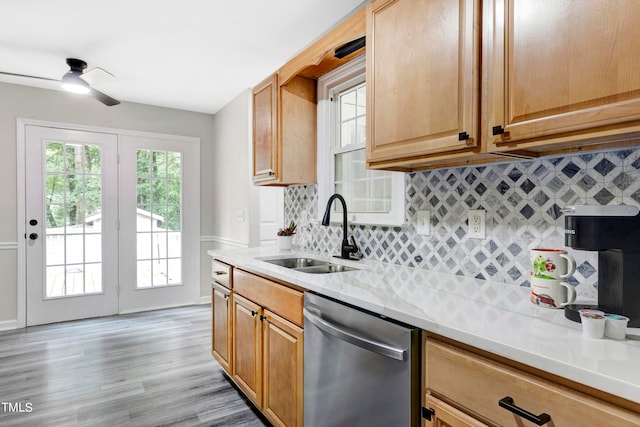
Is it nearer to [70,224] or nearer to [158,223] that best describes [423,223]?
[158,223]

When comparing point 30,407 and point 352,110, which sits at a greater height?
point 352,110

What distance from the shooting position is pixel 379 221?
209cm

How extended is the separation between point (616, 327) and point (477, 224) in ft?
2.44

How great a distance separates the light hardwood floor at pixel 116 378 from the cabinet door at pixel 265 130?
5.00 ft

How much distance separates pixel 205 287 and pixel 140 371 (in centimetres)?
199

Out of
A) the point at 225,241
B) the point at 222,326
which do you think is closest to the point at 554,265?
the point at 222,326

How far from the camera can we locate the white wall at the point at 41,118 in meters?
3.69

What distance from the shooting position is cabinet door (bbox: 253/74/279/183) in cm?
258

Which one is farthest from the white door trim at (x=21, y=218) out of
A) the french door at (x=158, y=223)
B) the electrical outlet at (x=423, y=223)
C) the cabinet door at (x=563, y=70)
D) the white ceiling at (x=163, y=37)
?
the cabinet door at (x=563, y=70)

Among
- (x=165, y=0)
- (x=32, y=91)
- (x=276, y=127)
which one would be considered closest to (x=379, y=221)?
(x=276, y=127)


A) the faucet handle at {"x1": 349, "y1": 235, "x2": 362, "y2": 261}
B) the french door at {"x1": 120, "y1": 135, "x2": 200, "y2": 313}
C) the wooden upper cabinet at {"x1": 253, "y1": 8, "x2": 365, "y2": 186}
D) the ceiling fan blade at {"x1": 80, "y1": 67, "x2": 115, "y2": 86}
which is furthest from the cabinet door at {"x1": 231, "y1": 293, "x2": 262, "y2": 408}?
the french door at {"x1": 120, "y1": 135, "x2": 200, "y2": 313}

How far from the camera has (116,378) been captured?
263cm

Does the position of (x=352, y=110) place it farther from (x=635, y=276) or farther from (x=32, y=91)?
(x=32, y=91)

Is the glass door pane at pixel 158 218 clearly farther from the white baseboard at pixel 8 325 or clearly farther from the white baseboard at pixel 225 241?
the white baseboard at pixel 8 325
